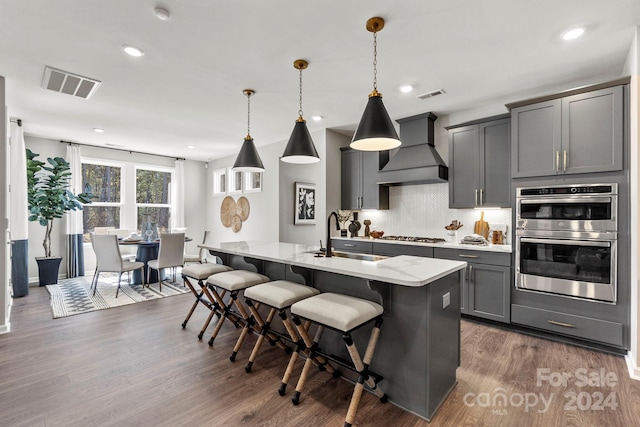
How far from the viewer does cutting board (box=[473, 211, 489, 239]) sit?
3.90 m

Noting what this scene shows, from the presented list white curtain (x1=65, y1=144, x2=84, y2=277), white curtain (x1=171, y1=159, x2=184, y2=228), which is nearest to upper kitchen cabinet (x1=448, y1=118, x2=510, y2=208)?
white curtain (x1=171, y1=159, x2=184, y2=228)

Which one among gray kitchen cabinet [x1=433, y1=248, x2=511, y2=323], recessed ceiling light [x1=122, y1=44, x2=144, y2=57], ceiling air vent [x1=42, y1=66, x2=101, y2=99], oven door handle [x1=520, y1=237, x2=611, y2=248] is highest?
recessed ceiling light [x1=122, y1=44, x2=144, y2=57]

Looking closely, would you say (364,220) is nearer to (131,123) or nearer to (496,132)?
(496,132)

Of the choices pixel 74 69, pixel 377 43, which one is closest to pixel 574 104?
pixel 377 43

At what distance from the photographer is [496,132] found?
3.63 meters

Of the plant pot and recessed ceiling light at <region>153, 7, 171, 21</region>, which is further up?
recessed ceiling light at <region>153, 7, 171, 21</region>

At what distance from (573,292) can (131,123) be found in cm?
605

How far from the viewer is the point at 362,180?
496 centimetres

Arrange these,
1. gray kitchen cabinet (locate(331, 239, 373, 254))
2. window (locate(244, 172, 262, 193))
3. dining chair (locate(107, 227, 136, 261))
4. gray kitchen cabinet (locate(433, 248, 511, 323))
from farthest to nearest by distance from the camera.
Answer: window (locate(244, 172, 262, 193)) < dining chair (locate(107, 227, 136, 261)) < gray kitchen cabinet (locate(331, 239, 373, 254)) < gray kitchen cabinet (locate(433, 248, 511, 323))

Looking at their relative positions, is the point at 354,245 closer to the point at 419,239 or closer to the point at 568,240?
the point at 419,239

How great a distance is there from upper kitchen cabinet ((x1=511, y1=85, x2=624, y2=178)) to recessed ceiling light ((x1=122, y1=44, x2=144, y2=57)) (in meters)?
3.73

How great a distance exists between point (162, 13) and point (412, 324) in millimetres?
2665

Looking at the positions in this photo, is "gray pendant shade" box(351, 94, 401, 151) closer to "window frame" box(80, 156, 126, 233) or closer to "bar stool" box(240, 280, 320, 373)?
"bar stool" box(240, 280, 320, 373)

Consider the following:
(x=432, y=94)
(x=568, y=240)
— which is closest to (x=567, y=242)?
(x=568, y=240)
